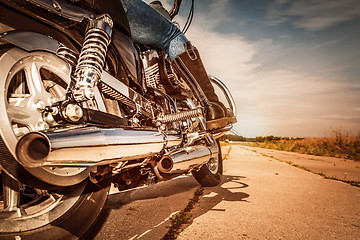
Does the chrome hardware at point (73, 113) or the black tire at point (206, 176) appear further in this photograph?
the black tire at point (206, 176)

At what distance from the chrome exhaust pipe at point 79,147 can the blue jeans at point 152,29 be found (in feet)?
3.87

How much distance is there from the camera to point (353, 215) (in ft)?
5.97

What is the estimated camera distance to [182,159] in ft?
4.64

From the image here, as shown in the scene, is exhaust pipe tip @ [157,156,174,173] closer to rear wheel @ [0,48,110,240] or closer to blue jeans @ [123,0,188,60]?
rear wheel @ [0,48,110,240]

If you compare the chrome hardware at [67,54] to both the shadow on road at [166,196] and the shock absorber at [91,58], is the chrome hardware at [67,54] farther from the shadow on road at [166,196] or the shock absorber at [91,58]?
the shadow on road at [166,196]

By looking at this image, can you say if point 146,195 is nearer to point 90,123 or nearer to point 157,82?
point 157,82

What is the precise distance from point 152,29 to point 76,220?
1.57 meters

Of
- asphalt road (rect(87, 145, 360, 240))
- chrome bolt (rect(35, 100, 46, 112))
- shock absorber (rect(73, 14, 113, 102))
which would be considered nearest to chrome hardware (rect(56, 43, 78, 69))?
shock absorber (rect(73, 14, 113, 102))

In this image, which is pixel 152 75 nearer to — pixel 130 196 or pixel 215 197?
pixel 130 196

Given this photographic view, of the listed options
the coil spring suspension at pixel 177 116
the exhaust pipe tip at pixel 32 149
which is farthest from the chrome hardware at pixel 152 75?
the exhaust pipe tip at pixel 32 149

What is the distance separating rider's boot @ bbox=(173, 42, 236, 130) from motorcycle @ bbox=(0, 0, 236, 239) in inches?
28.3

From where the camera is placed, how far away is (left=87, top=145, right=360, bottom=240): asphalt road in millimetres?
1370

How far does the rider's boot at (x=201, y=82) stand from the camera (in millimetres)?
1949

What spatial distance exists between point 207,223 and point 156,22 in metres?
1.72
